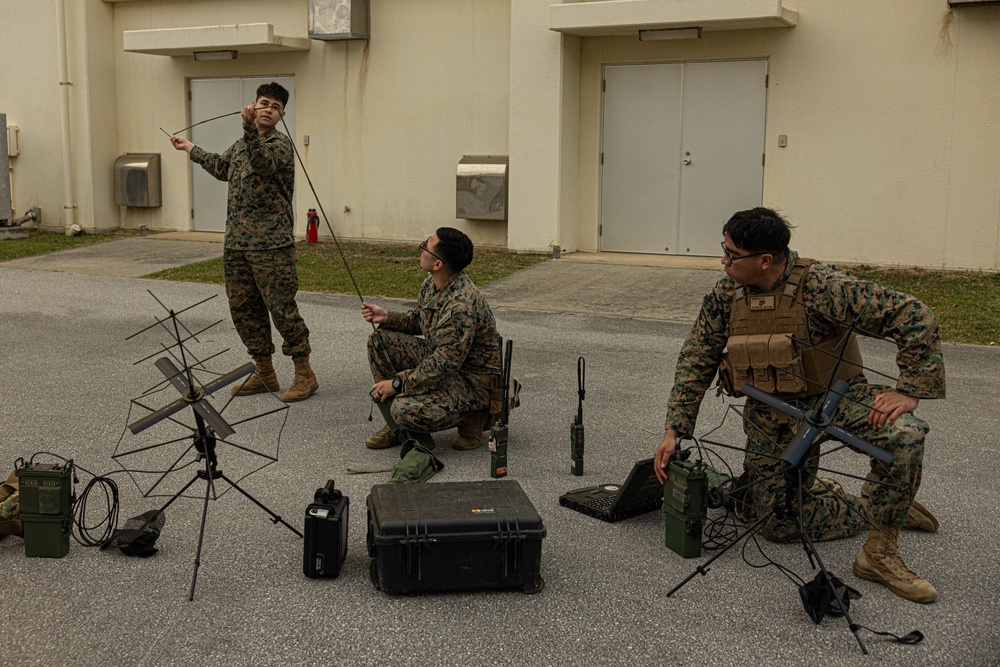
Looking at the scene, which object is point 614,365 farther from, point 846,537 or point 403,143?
point 403,143

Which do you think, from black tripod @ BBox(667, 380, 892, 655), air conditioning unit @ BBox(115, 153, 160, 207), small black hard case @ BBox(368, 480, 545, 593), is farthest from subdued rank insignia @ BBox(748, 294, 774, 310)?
air conditioning unit @ BBox(115, 153, 160, 207)

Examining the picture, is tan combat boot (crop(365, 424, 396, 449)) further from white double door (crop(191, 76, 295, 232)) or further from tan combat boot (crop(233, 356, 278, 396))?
white double door (crop(191, 76, 295, 232))

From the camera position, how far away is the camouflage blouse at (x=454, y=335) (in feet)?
20.4

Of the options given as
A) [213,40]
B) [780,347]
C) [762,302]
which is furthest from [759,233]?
[213,40]

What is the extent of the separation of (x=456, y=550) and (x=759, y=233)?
181 cm

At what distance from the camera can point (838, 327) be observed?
15.9ft

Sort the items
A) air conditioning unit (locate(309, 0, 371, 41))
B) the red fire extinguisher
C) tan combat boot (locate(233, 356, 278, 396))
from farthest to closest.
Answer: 1. the red fire extinguisher
2. air conditioning unit (locate(309, 0, 371, 41))
3. tan combat boot (locate(233, 356, 278, 396))

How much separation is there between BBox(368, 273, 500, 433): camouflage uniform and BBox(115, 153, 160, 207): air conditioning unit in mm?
12933

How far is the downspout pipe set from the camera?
706 inches

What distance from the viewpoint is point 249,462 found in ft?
20.9

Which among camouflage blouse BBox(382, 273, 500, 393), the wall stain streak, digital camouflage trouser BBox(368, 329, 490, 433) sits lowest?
digital camouflage trouser BBox(368, 329, 490, 433)

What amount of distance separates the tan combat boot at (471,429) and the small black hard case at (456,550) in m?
1.97

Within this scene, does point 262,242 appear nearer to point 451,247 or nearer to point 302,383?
point 302,383

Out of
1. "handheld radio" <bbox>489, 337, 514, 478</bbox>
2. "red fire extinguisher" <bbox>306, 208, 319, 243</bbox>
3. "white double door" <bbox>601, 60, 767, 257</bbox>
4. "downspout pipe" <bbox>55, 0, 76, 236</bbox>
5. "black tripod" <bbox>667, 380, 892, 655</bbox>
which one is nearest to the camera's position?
"black tripod" <bbox>667, 380, 892, 655</bbox>
